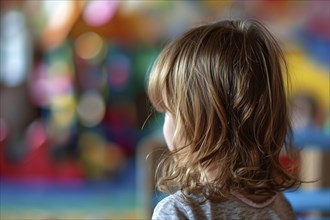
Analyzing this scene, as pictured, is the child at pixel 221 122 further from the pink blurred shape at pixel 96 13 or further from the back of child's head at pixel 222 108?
the pink blurred shape at pixel 96 13

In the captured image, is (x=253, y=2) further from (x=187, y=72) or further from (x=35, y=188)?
(x=187, y=72)

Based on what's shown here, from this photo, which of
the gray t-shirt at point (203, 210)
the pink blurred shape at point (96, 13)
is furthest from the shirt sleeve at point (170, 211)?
the pink blurred shape at point (96, 13)

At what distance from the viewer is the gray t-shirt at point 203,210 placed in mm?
620

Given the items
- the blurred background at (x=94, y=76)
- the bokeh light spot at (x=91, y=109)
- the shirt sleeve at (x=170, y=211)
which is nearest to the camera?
the shirt sleeve at (x=170, y=211)

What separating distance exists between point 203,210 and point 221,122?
96mm

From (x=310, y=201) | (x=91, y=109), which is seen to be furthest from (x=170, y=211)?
(x=91, y=109)

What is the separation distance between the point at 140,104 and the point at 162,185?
2.42 meters

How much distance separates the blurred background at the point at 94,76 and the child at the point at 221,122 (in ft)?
6.70

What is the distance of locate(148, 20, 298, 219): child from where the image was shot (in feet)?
2.10

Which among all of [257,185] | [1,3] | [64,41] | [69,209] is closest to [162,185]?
[257,185]

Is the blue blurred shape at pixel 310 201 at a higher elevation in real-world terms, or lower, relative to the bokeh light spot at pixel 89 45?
lower

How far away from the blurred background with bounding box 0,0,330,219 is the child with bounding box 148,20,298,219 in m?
2.04

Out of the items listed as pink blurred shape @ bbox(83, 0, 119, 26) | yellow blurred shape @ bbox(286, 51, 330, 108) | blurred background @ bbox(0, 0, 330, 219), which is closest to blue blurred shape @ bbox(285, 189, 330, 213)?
blurred background @ bbox(0, 0, 330, 219)

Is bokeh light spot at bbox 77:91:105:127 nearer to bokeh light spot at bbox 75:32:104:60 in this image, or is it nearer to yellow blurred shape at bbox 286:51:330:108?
bokeh light spot at bbox 75:32:104:60
